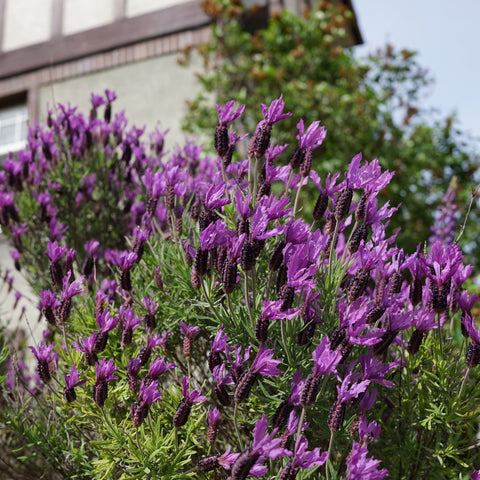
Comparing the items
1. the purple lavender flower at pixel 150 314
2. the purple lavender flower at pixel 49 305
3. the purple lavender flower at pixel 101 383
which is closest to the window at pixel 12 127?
the purple lavender flower at pixel 49 305

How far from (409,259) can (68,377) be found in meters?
1.26

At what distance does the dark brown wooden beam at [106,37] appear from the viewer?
24.9ft

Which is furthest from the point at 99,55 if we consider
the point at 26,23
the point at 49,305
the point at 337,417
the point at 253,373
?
the point at 337,417

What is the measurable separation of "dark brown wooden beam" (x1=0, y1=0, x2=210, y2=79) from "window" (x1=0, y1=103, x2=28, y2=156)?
0.50 m

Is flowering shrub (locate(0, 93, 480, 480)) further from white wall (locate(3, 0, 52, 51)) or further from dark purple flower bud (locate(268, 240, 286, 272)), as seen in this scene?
white wall (locate(3, 0, 52, 51))

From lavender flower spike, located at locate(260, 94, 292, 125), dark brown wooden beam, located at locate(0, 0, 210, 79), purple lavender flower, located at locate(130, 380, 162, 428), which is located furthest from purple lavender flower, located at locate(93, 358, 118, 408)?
dark brown wooden beam, located at locate(0, 0, 210, 79)

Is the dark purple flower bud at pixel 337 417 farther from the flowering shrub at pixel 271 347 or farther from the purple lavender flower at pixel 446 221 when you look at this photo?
the purple lavender flower at pixel 446 221

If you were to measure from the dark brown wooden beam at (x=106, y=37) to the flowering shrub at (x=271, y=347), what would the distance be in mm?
5655

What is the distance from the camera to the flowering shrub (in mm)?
1782

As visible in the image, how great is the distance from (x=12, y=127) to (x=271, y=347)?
7809 millimetres

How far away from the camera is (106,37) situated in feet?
26.5

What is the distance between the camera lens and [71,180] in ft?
12.2

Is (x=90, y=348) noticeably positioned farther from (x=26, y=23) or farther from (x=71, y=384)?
(x=26, y=23)

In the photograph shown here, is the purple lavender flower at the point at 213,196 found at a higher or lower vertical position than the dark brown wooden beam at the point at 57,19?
lower
